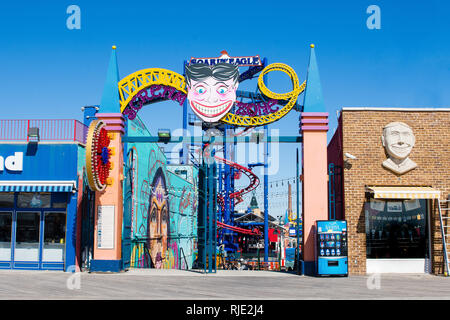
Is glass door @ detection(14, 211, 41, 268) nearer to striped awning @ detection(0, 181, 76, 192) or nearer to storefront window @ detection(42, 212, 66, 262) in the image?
storefront window @ detection(42, 212, 66, 262)

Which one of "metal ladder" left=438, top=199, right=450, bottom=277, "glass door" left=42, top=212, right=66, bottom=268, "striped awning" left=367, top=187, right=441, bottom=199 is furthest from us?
"glass door" left=42, top=212, right=66, bottom=268

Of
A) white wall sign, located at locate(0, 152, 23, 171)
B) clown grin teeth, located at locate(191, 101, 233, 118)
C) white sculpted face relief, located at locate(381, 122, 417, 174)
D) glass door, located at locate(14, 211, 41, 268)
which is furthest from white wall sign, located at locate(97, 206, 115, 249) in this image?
white sculpted face relief, located at locate(381, 122, 417, 174)

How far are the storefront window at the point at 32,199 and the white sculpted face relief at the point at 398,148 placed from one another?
41.4ft

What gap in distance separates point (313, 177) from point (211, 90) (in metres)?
4.84

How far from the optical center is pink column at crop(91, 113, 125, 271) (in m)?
17.3

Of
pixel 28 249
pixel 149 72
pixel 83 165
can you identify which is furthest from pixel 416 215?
pixel 28 249

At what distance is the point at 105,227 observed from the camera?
17.5 meters

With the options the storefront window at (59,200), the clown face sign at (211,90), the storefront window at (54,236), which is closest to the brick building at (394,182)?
the clown face sign at (211,90)

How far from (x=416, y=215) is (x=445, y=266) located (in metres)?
1.96

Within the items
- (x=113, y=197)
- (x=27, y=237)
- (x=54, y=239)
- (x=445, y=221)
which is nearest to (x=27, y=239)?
(x=27, y=237)

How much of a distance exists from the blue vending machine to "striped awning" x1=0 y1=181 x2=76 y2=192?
9.00 metres

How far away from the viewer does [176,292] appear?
12648 mm

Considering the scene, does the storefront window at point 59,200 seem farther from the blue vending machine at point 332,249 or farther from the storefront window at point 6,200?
the blue vending machine at point 332,249

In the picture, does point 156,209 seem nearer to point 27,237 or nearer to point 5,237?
point 27,237
